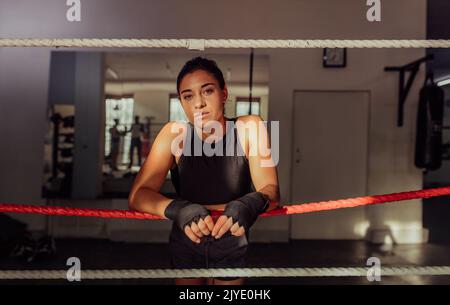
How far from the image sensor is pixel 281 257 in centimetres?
371

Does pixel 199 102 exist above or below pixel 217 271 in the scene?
above

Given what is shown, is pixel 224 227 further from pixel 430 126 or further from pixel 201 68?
pixel 430 126

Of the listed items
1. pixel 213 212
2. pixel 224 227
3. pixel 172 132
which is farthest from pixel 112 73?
pixel 224 227

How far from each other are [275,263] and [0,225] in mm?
2513

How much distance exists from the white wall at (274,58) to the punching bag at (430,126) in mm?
194

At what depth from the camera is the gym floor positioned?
9.55 ft

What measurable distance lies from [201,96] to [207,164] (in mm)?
213

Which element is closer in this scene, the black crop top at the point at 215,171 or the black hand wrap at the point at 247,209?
the black hand wrap at the point at 247,209

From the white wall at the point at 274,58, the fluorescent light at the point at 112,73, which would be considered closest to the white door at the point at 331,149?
the white wall at the point at 274,58

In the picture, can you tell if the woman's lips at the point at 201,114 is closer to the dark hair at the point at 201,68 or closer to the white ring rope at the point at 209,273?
the dark hair at the point at 201,68

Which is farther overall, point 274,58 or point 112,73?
point 274,58

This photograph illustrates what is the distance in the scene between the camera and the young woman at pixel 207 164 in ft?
4.05

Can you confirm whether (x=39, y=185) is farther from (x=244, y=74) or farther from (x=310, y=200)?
(x=310, y=200)
